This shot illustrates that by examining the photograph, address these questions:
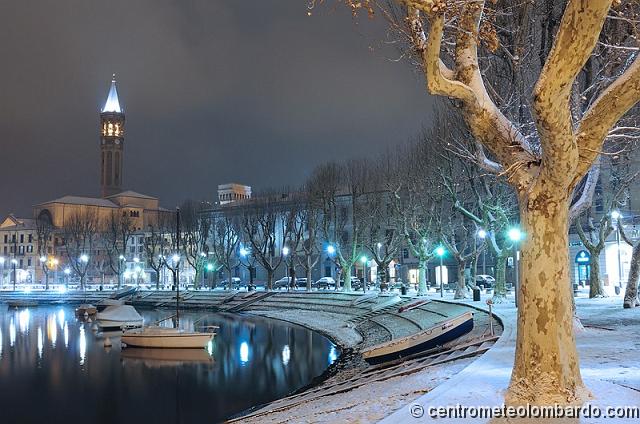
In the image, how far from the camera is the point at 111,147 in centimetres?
15088

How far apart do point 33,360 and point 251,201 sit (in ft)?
131

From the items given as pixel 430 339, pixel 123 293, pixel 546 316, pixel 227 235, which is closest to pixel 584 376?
pixel 546 316

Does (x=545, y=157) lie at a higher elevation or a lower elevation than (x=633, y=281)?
higher

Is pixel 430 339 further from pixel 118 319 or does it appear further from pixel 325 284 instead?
pixel 325 284

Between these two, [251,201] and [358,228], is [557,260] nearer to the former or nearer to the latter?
[358,228]

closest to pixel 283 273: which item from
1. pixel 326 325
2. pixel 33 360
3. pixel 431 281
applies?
pixel 431 281

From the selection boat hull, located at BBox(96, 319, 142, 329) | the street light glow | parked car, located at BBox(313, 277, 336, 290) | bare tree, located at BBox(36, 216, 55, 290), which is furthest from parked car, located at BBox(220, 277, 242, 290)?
the street light glow

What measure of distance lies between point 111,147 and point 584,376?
498ft

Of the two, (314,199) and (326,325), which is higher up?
(314,199)

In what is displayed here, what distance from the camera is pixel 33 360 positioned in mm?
33156

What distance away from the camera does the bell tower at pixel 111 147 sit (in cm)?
14412

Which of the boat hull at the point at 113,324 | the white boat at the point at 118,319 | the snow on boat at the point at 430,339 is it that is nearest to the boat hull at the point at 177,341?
the white boat at the point at 118,319

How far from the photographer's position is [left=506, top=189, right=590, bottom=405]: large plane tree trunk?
9.35m

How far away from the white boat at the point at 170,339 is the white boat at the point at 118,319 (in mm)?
12054
